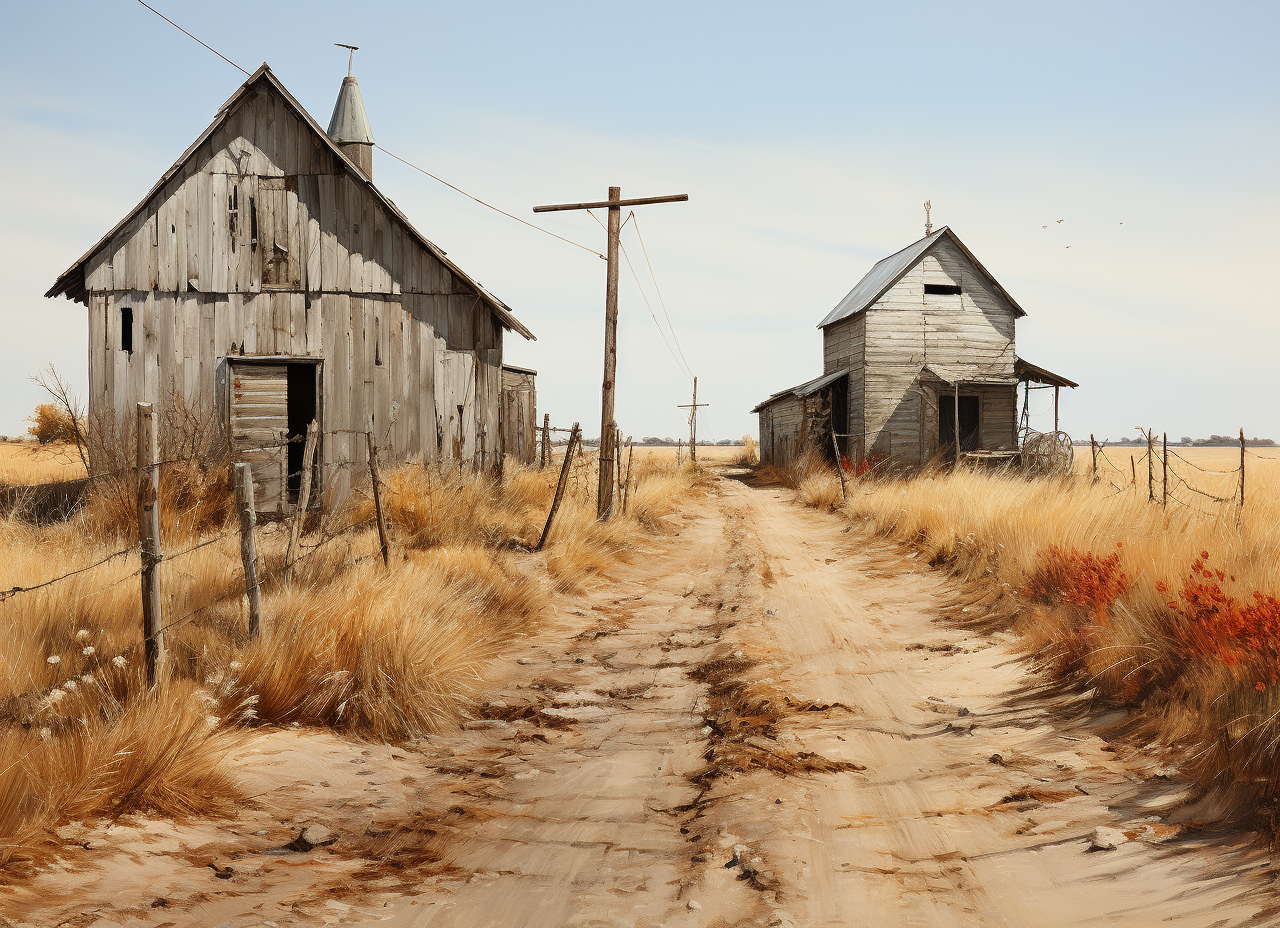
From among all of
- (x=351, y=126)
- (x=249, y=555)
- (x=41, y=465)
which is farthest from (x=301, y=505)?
(x=41, y=465)

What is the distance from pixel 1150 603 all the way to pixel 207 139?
1435 cm

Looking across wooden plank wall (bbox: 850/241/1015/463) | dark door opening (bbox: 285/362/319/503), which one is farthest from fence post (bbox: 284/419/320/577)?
wooden plank wall (bbox: 850/241/1015/463)

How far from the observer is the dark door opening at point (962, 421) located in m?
25.4

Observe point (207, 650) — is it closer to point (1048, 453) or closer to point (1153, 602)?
point (1153, 602)

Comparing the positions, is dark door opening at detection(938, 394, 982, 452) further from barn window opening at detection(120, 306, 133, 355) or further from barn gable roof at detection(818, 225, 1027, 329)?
barn window opening at detection(120, 306, 133, 355)

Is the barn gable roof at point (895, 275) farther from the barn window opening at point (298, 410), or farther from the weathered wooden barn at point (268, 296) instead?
the barn window opening at point (298, 410)

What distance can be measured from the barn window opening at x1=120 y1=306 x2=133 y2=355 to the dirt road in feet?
33.4

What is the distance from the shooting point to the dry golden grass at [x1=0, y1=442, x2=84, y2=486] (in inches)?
794

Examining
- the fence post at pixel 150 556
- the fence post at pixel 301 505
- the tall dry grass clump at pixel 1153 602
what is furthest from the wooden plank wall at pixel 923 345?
the fence post at pixel 150 556

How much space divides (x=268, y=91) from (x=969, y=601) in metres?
13.1

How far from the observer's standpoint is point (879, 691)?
20.7 ft

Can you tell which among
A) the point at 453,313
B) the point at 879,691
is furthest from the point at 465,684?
the point at 453,313

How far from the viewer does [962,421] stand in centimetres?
2602

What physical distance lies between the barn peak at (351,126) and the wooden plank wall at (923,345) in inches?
585
